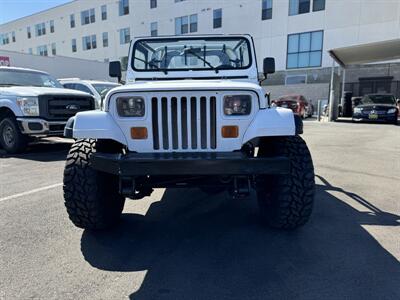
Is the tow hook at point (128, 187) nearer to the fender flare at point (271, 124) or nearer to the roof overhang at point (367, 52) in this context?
the fender flare at point (271, 124)

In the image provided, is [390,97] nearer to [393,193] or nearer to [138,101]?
[393,193]

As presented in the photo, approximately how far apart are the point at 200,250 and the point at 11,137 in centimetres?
659

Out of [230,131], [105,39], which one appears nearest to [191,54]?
[230,131]

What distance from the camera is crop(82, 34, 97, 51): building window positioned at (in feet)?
127

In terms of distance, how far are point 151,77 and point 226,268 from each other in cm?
245

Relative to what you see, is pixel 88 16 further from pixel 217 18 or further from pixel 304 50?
pixel 304 50

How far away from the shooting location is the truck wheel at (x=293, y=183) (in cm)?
314

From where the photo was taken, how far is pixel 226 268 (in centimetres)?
274

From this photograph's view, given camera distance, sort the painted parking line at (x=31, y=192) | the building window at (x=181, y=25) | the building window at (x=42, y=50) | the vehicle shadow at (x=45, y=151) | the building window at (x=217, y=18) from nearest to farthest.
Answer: the painted parking line at (x=31, y=192) → the vehicle shadow at (x=45, y=151) → the building window at (x=217, y=18) → the building window at (x=181, y=25) → the building window at (x=42, y=50)

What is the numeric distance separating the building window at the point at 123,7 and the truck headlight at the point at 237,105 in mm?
36203

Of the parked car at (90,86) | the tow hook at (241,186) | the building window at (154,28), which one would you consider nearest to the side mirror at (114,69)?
the tow hook at (241,186)

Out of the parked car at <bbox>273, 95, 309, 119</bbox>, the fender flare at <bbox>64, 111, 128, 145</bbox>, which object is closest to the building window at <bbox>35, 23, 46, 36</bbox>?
the parked car at <bbox>273, 95, 309, 119</bbox>

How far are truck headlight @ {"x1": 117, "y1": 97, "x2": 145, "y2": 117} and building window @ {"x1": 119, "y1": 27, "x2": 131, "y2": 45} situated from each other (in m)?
35.3

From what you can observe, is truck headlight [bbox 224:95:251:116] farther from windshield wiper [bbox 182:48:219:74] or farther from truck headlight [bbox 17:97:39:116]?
truck headlight [bbox 17:97:39:116]
